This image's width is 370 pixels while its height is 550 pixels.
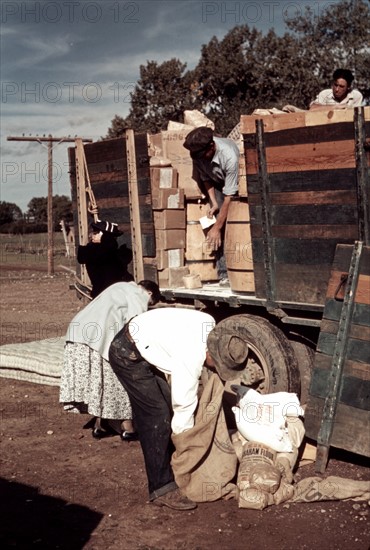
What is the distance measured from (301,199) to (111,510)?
2.84 metres

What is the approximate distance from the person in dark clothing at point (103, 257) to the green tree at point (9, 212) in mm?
67882

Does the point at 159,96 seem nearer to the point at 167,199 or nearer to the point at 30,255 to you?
the point at 30,255

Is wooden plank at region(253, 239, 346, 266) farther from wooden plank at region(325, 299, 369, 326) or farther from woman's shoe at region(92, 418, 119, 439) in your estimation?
woman's shoe at region(92, 418, 119, 439)

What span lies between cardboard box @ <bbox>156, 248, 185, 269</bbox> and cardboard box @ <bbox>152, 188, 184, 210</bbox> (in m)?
0.45

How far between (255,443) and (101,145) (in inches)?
160

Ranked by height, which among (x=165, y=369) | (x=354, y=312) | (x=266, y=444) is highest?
(x=354, y=312)

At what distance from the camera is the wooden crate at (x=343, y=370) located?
5758 millimetres

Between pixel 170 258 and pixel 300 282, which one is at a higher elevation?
pixel 170 258

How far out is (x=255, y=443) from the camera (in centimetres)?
593

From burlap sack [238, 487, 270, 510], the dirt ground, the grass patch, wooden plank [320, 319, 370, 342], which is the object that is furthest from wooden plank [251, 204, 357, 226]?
the grass patch

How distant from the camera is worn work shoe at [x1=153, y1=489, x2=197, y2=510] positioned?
539cm

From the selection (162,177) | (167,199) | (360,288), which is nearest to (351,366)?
(360,288)

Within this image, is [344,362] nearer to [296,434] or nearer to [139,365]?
[296,434]

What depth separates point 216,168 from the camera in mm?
7559
